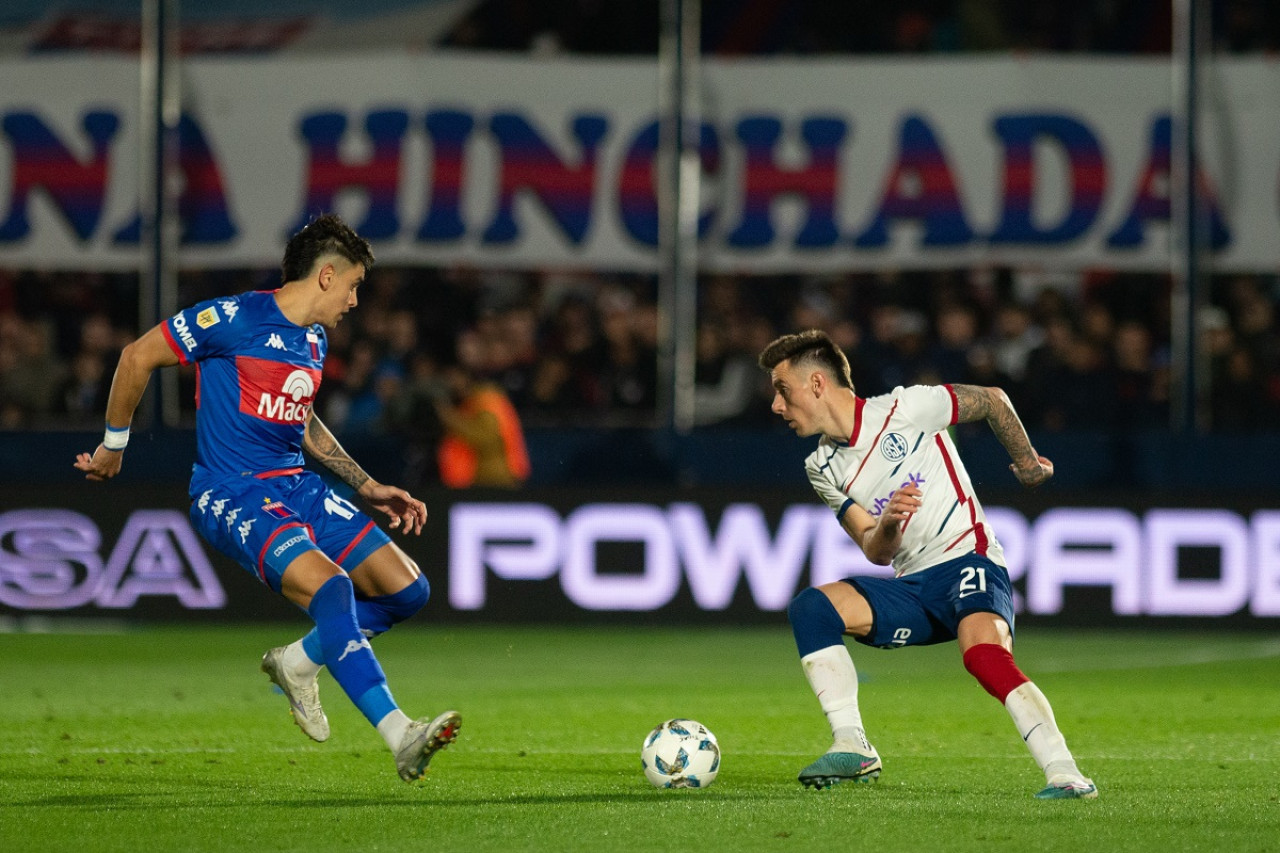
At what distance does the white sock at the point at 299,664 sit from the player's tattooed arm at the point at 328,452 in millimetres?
799

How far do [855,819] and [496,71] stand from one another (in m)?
10.3

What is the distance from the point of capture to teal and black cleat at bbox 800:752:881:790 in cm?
691

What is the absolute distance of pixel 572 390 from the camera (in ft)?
51.1

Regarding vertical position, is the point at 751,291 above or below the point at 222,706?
above

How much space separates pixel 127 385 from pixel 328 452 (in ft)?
3.23

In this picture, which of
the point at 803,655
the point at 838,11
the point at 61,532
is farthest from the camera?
the point at 838,11

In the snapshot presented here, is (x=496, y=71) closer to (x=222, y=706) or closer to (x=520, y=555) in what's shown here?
(x=520, y=555)

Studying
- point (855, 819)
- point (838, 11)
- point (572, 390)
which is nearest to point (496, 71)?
point (572, 390)

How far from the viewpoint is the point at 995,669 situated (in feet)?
21.7

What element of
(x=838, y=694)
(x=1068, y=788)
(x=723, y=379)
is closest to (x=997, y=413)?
(x=838, y=694)

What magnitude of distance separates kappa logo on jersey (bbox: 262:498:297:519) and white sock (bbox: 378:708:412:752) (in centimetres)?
96

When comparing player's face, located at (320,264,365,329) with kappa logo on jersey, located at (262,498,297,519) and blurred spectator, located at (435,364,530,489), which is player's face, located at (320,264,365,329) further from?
blurred spectator, located at (435,364,530,489)

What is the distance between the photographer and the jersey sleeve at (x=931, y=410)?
277 inches

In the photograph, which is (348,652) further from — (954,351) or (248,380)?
(954,351)
